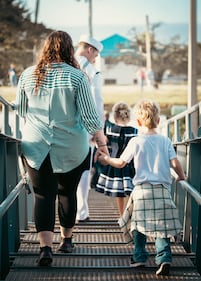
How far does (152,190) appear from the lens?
17.6 feet

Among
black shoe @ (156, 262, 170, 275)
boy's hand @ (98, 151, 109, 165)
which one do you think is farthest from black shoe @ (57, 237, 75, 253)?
black shoe @ (156, 262, 170, 275)

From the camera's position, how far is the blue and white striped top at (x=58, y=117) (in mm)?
5340

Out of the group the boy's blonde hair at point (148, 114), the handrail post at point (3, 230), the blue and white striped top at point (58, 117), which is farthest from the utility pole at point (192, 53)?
the handrail post at point (3, 230)

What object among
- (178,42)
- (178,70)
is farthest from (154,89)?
(178,42)

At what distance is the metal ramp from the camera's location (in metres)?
5.19

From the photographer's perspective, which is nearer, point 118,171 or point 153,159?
point 153,159

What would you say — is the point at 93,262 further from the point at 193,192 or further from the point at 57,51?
the point at 57,51

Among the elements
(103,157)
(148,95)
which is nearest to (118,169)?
(103,157)

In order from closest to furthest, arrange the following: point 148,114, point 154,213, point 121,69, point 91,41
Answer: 1. point 154,213
2. point 148,114
3. point 91,41
4. point 121,69

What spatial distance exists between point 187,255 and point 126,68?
51.2m

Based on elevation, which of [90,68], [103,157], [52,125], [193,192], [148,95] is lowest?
[193,192]

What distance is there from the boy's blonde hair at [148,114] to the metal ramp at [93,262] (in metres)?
0.99

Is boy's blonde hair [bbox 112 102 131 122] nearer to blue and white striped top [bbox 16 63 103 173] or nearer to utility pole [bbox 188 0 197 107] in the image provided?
→ blue and white striped top [bbox 16 63 103 173]

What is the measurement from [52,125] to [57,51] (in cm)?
54
